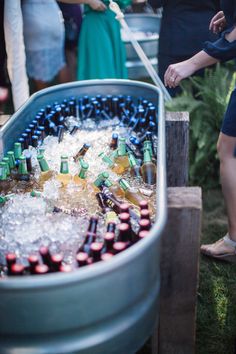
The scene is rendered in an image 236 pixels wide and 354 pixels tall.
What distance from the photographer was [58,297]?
1.25 metres

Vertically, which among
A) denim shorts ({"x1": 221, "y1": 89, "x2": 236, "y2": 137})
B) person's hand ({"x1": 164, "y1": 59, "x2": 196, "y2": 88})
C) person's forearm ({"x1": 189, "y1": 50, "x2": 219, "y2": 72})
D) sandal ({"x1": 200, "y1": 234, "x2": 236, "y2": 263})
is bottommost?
sandal ({"x1": 200, "y1": 234, "x2": 236, "y2": 263})

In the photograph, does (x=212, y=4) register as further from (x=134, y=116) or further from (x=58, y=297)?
(x=58, y=297)

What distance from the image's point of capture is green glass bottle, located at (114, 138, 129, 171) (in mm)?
2426

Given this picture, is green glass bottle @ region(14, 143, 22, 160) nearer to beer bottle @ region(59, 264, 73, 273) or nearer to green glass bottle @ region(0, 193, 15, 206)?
green glass bottle @ region(0, 193, 15, 206)

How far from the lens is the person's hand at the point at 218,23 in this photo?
2676mm

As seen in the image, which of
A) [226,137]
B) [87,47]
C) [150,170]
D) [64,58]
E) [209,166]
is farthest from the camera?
[64,58]

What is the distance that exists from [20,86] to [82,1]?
89cm

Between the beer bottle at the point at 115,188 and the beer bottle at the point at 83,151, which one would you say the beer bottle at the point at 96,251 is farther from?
the beer bottle at the point at 83,151

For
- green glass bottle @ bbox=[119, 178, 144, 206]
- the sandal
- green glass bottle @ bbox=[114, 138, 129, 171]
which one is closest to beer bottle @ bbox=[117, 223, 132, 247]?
green glass bottle @ bbox=[119, 178, 144, 206]

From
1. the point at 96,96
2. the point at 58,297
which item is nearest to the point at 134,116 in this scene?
the point at 96,96

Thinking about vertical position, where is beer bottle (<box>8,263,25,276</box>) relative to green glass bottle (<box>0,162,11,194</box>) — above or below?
above

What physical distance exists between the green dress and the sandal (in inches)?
89.4

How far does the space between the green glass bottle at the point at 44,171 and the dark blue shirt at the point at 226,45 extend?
97 cm

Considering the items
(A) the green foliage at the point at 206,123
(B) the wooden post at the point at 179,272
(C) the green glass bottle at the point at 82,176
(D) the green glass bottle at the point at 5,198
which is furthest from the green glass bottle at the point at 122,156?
(A) the green foliage at the point at 206,123
